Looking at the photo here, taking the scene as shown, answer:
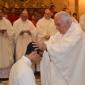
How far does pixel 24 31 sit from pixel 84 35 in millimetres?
5418

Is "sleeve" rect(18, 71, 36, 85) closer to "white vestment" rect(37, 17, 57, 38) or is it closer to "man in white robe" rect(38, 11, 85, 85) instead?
"man in white robe" rect(38, 11, 85, 85)

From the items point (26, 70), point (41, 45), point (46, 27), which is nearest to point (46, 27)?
point (46, 27)

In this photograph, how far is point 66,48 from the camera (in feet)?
19.4

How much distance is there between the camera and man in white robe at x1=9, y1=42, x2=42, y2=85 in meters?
4.04

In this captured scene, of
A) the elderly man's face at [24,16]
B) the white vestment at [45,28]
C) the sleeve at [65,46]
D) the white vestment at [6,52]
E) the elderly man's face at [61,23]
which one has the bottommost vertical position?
the white vestment at [6,52]

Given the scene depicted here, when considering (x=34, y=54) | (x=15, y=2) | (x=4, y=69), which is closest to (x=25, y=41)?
(x=4, y=69)

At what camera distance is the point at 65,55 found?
5.94 metres

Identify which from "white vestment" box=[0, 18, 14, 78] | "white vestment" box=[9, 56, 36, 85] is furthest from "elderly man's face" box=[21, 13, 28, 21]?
"white vestment" box=[9, 56, 36, 85]

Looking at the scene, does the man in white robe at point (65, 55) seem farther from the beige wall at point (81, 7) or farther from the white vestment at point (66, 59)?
the beige wall at point (81, 7)

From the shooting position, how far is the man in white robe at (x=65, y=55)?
5.89m

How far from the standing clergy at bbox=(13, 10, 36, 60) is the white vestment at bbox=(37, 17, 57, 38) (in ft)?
0.72

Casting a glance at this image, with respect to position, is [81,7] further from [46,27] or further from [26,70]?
[26,70]

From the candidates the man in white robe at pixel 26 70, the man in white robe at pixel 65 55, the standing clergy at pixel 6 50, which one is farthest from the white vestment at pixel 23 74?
the standing clergy at pixel 6 50

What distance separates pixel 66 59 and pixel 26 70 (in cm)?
197
